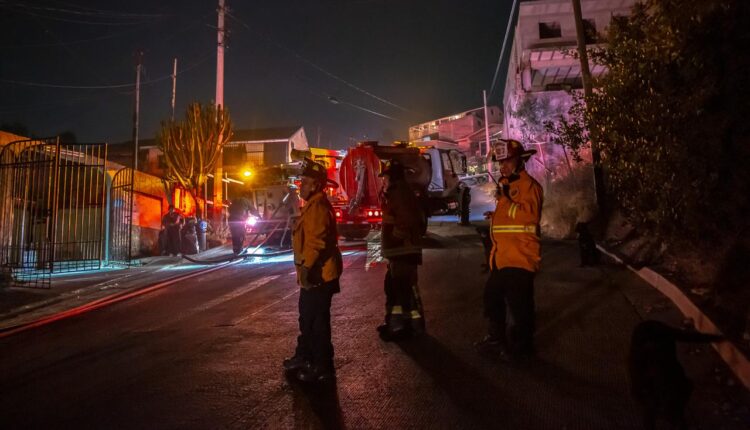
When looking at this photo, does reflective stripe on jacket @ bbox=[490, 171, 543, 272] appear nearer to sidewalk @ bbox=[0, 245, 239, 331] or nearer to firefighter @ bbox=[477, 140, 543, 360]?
firefighter @ bbox=[477, 140, 543, 360]

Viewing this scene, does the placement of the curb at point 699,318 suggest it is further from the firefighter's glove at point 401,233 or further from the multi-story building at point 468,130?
the multi-story building at point 468,130

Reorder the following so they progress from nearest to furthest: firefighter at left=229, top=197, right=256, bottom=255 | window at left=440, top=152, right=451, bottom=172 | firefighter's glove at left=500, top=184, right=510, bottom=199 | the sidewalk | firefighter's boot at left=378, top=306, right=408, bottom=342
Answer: firefighter's glove at left=500, top=184, right=510, bottom=199 → firefighter's boot at left=378, top=306, right=408, bottom=342 → the sidewalk → firefighter at left=229, top=197, right=256, bottom=255 → window at left=440, top=152, right=451, bottom=172

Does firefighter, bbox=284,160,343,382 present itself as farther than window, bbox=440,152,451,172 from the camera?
No

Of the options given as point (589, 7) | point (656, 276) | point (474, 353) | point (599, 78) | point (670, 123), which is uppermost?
point (589, 7)

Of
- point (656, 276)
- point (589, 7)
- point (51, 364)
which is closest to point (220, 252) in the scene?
point (51, 364)

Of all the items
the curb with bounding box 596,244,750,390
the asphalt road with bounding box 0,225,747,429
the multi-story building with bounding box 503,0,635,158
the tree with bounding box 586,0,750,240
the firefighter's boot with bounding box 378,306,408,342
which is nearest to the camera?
the asphalt road with bounding box 0,225,747,429

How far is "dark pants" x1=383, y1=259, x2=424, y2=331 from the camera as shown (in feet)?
17.5

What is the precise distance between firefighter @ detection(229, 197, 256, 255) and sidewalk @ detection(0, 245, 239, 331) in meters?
1.32

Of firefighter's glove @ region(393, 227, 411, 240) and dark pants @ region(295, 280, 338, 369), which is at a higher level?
firefighter's glove @ region(393, 227, 411, 240)

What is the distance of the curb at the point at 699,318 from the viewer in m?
3.74

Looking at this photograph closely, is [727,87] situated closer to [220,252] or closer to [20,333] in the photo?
[20,333]

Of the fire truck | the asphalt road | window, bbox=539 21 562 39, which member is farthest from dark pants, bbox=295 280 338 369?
window, bbox=539 21 562 39

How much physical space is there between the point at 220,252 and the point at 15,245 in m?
6.73

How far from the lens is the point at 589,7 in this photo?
3162cm
